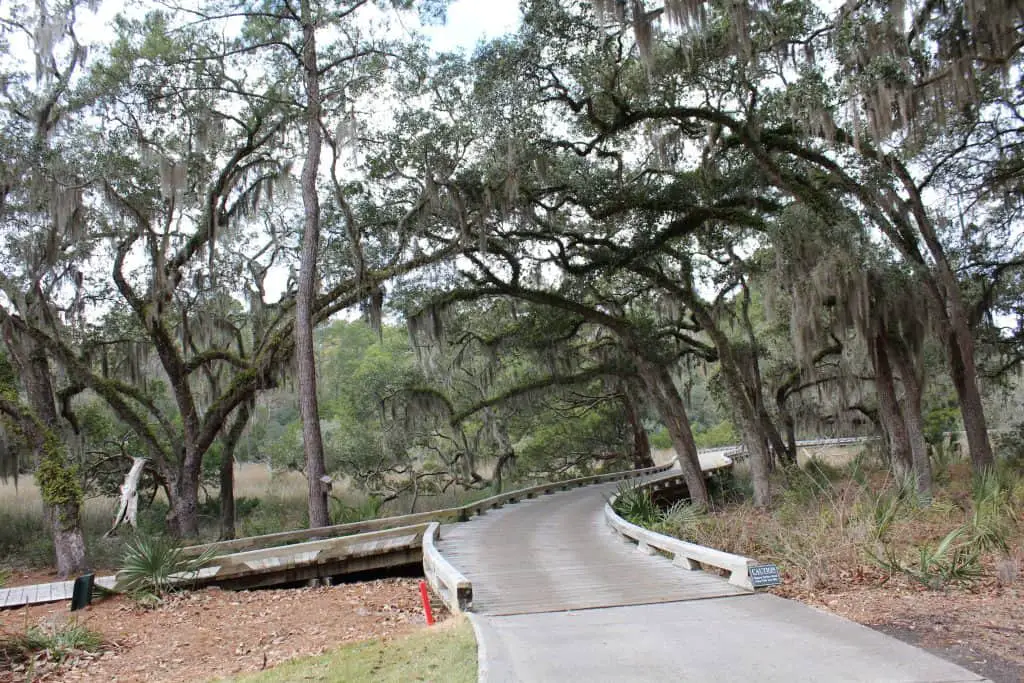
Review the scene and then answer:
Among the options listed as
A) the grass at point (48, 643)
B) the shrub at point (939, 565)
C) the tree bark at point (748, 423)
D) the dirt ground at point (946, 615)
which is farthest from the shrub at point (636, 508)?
the grass at point (48, 643)

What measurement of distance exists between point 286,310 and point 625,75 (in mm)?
9831

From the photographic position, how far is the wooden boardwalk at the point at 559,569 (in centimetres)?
742

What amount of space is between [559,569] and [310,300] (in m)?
7.23

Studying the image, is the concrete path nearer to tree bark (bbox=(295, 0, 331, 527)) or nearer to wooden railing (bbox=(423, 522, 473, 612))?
wooden railing (bbox=(423, 522, 473, 612))

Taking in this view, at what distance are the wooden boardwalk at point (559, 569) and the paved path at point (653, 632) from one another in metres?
0.02

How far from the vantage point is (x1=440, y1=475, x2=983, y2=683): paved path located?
474 cm

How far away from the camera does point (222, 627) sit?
9094 millimetres

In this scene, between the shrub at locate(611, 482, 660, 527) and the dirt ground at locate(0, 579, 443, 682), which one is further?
the shrub at locate(611, 482, 660, 527)

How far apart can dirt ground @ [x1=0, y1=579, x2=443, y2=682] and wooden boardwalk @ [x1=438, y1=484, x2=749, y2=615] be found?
101 cm

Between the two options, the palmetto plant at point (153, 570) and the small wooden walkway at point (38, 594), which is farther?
the small wooden walkway at point (38, 594)

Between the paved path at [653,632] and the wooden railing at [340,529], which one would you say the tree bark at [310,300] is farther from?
the paved path at [653,632]

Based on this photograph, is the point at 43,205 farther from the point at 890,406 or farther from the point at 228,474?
the point at 890,406

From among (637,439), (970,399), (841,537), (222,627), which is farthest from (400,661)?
(637,439)

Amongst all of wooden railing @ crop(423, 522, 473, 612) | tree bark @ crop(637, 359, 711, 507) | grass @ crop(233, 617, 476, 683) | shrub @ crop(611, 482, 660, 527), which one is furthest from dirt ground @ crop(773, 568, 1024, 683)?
tree bark @ crop(637, 359, 711, 507)
